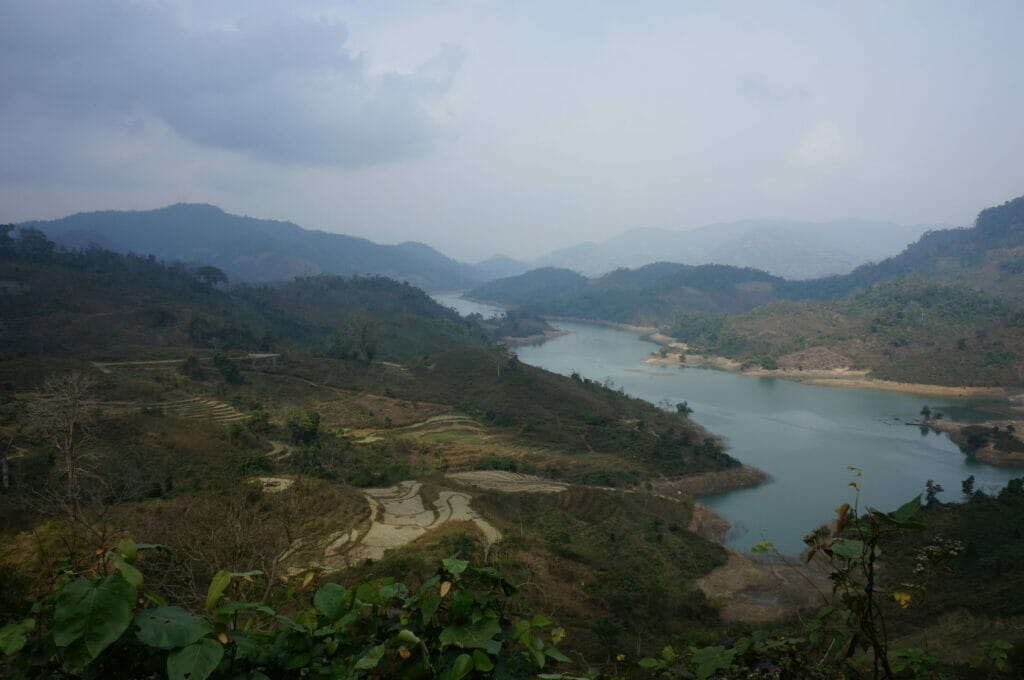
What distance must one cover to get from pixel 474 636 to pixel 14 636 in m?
0.96

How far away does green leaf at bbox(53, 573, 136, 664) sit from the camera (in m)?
1.04

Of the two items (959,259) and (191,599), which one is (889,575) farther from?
(959,259)

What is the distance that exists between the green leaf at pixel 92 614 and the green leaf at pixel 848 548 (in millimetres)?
1692

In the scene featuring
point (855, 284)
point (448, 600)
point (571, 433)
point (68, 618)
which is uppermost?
point (855, 284)

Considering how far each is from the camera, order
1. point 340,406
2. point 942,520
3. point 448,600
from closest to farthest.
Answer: point 448,600 < point 942,520 < point 340,406

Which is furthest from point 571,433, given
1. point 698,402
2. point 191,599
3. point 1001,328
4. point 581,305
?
point 581,305

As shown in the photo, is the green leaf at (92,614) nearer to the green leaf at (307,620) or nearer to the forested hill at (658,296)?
the green leaf at (307,620)

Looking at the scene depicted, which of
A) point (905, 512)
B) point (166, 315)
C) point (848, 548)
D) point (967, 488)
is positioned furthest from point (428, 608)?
point (166, 315)

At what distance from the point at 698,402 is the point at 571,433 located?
17344 mm

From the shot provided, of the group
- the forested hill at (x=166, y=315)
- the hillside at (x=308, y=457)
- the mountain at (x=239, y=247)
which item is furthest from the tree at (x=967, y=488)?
the mountain at (x=239, y=247)

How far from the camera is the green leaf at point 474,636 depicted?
131cm

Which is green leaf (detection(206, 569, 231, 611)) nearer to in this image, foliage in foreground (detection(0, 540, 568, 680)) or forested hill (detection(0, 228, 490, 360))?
foliage in foreground (detection(0, 540, 568, 680))

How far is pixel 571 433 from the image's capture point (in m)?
33.8

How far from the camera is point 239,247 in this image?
158m
